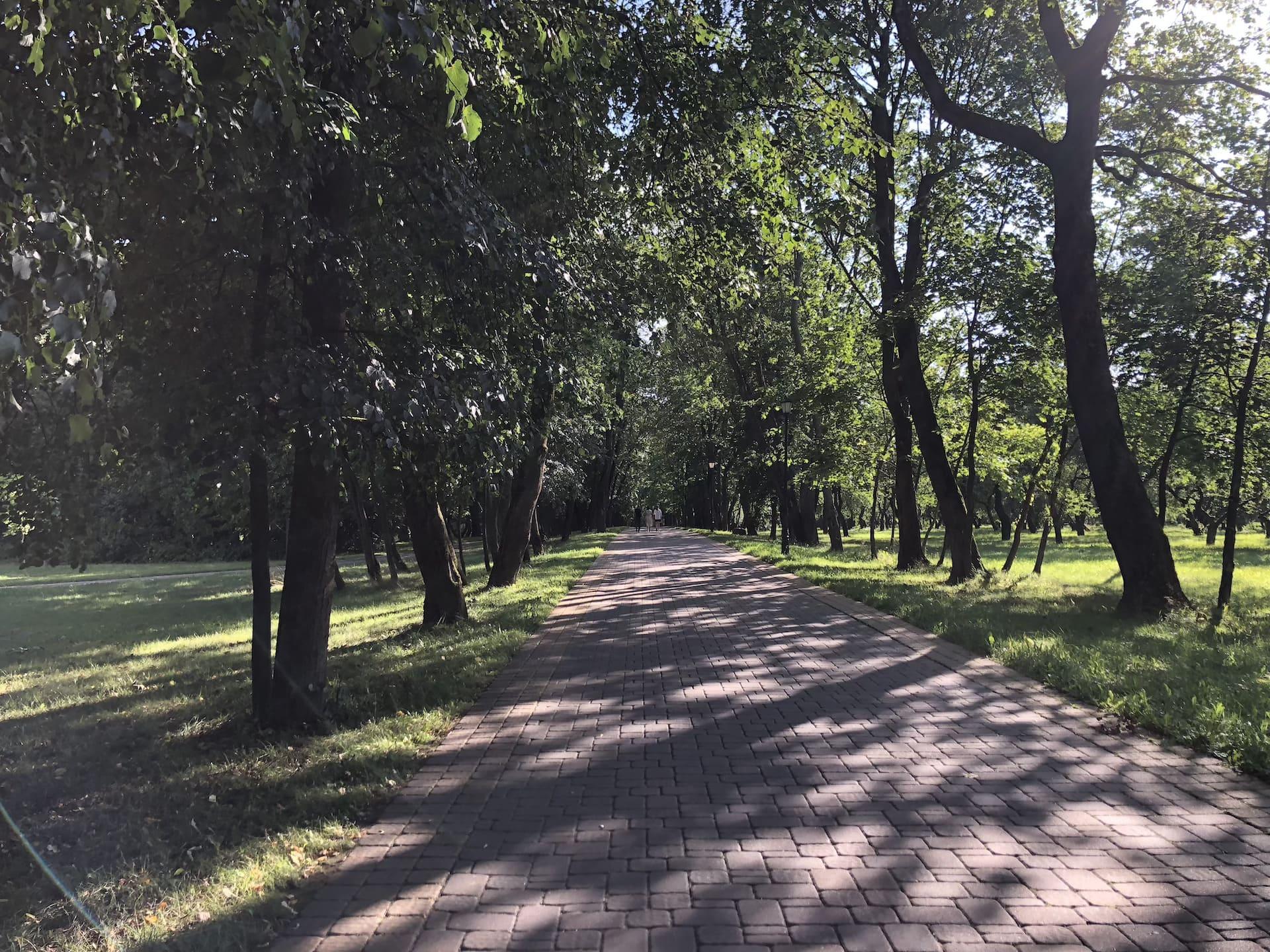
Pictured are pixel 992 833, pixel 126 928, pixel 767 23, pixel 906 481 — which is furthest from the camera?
pixel 906 481

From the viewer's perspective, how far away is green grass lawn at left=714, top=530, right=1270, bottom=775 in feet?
17.8

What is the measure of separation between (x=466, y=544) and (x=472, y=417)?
1681 inches

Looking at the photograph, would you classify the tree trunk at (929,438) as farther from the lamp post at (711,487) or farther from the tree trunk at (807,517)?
the lamp post at (711,487)

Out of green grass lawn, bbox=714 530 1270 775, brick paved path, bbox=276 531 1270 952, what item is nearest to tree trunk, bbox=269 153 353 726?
brick paved path, bbox=276 531 1270 952

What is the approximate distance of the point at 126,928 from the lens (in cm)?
313

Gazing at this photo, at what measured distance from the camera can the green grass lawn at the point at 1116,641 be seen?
5.43 m

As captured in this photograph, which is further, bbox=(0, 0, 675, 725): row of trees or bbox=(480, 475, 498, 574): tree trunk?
bbox=(480, 475, 498, 574): tree trunk

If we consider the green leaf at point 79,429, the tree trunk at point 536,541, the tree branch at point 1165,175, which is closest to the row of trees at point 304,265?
the green leaf at point 79,429

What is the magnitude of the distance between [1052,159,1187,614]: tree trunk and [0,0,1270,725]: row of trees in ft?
0.12

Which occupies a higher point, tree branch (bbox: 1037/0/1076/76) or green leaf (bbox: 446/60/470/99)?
tree branch (bbox: 1037/0/1076/76)

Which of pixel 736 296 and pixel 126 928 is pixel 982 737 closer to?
pixel 126 928

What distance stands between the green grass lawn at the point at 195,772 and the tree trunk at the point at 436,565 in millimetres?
346

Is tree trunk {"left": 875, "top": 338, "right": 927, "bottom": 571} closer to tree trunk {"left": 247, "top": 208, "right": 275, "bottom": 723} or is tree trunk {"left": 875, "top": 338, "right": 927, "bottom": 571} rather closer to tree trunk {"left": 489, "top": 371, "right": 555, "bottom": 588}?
tree trunk {"left": 489, "top": 371, "right": 555, "bottom": 588}

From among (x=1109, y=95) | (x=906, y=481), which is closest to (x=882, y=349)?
(x=906, y=481)
